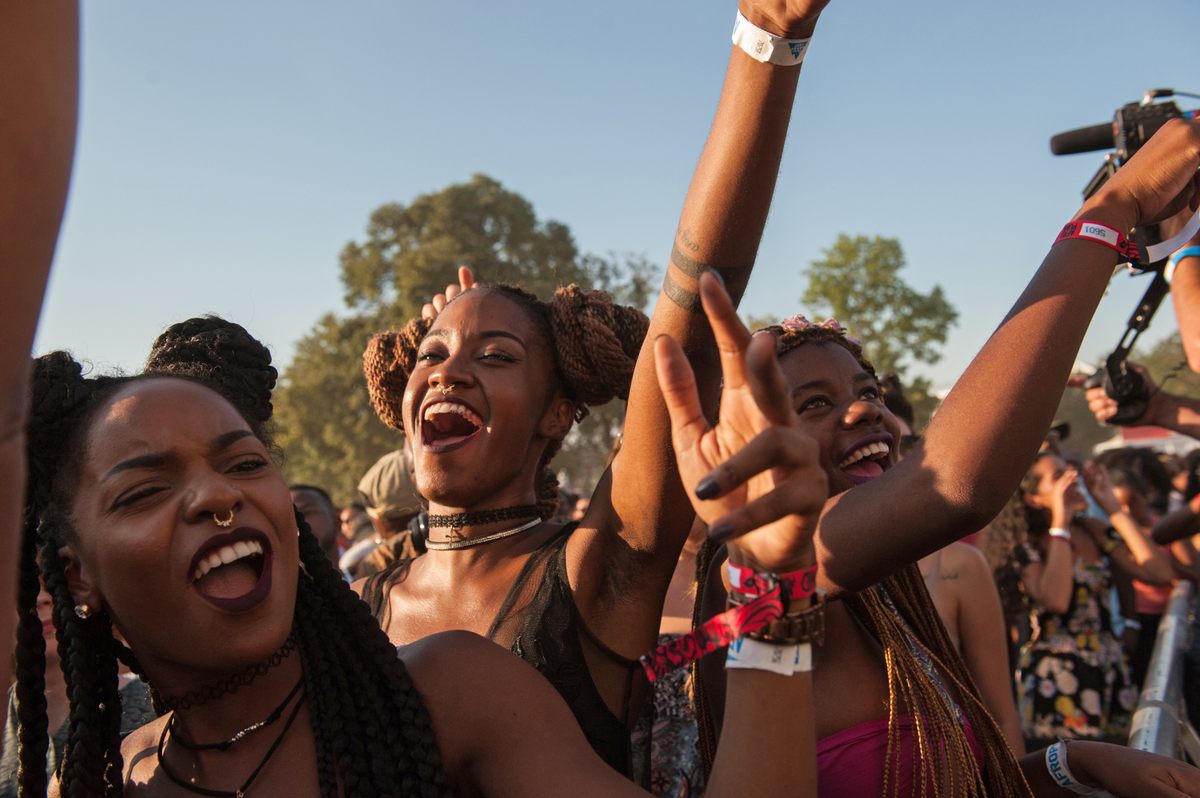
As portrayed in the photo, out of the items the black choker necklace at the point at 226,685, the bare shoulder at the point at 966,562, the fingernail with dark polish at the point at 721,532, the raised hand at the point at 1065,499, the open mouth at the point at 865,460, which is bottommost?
the black choker necklace at the point at 226,685

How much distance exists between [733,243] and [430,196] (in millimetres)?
32426

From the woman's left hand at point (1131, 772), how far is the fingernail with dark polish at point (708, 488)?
1.43 metres

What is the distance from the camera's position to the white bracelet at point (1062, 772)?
7.39 ft

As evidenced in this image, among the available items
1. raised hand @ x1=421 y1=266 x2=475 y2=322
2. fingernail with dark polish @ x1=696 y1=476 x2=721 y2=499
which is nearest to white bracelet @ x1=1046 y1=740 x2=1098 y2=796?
fingernail with dark polish @ x1=696 y1=476 x2=721 y2=499

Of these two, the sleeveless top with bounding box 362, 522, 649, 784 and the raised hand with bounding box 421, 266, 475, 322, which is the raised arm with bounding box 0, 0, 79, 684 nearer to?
the sleeveless top with bounding box 362, 522, 649, 784

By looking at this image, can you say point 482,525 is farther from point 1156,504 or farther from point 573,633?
point 1156,504

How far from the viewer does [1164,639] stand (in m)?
4.65

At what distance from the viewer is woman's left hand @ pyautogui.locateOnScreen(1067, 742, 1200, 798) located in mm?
2070

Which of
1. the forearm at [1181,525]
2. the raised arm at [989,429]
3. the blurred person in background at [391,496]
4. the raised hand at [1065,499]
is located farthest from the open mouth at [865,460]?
the forearm at [1181,525]


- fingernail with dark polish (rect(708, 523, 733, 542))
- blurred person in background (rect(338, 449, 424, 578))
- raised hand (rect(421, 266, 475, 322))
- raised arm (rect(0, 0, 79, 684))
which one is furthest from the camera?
blurred person in background (rect(338, 449, 424, 578))

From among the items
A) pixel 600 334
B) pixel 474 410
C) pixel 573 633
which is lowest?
pixel 573 633

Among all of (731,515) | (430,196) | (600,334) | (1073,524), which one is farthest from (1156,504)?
(430,196)

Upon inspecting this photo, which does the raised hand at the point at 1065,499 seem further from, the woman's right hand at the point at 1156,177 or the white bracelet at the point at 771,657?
the white bracelet at the point at 771,657

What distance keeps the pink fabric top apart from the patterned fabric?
1.00 m
